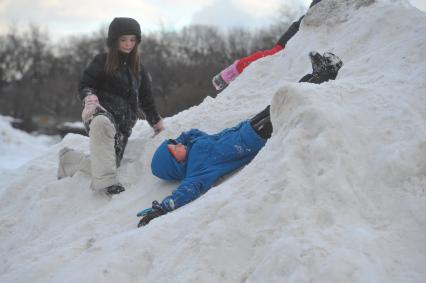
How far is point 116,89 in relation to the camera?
4199 millimetres

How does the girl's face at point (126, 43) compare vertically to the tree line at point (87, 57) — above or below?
above

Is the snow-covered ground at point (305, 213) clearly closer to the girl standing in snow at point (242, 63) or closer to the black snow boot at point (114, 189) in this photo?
the black snow boot at point (114, 189)

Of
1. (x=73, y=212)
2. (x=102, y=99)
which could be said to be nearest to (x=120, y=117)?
(x=102, y=99)

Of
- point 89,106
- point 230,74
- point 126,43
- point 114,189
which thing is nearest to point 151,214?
point 114,189

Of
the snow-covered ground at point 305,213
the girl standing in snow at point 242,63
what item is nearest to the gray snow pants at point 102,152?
the snow-covered ground at point 305,213

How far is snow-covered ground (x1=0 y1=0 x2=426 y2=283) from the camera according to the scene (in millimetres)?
1875

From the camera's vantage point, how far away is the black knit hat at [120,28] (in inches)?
156

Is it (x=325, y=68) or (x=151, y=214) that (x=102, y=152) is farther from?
(x=325, y=68)

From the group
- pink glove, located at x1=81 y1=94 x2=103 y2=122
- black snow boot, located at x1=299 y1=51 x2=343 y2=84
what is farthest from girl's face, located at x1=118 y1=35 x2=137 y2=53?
black snow boot, located at x1=299 y1=51 x2=343 y2=84

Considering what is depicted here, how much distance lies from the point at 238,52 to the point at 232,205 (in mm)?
35210

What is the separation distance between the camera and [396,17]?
13.4ft

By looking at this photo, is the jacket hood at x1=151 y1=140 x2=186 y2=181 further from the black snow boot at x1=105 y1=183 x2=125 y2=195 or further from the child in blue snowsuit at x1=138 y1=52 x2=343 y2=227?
the black snow boot at x1=105 y1=183 x2=125 y2=195

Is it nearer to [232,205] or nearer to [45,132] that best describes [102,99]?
[232,205]

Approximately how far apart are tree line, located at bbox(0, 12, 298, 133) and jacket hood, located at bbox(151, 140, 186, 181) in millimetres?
24802
